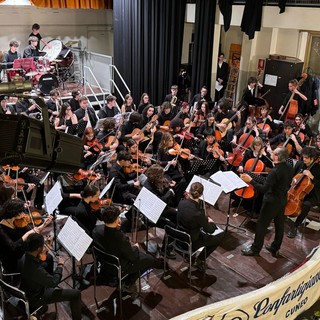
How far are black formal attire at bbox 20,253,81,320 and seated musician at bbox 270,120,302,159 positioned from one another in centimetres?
444

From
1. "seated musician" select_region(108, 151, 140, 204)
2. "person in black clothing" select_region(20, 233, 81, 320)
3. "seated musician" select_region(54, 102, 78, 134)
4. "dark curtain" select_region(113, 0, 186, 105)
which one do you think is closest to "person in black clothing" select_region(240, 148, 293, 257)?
"seated musician" select_region(108, 151, 140, 204)

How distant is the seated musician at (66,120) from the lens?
23.7 ft

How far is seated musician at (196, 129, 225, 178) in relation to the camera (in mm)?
6551

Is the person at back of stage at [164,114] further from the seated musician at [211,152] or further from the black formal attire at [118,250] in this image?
the black formal attire at [118,250]

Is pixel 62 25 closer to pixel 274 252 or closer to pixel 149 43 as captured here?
pixel 149 43

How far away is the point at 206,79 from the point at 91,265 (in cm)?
668

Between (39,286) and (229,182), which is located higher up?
(229,182)

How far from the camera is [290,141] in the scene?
6.94m

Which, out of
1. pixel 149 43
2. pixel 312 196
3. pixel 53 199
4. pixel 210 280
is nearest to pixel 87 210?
pixel 53 199

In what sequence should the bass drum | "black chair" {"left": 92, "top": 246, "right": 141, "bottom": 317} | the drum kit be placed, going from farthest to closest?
1. the drum kit
2. the bass drum
3. "black chair" {"left": 92, "top": 246, "right": 141, "bottom": 317}

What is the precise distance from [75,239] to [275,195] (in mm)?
2481

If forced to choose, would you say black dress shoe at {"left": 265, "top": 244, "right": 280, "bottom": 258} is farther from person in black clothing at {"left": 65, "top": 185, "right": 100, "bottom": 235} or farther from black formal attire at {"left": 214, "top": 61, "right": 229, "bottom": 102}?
black formal attire at {"left": 214, "top": 61, "right": 229, "bottom": 102}

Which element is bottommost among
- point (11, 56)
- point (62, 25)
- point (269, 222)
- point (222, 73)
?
point (269, 222)

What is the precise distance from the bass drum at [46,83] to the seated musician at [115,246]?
5.86 m
